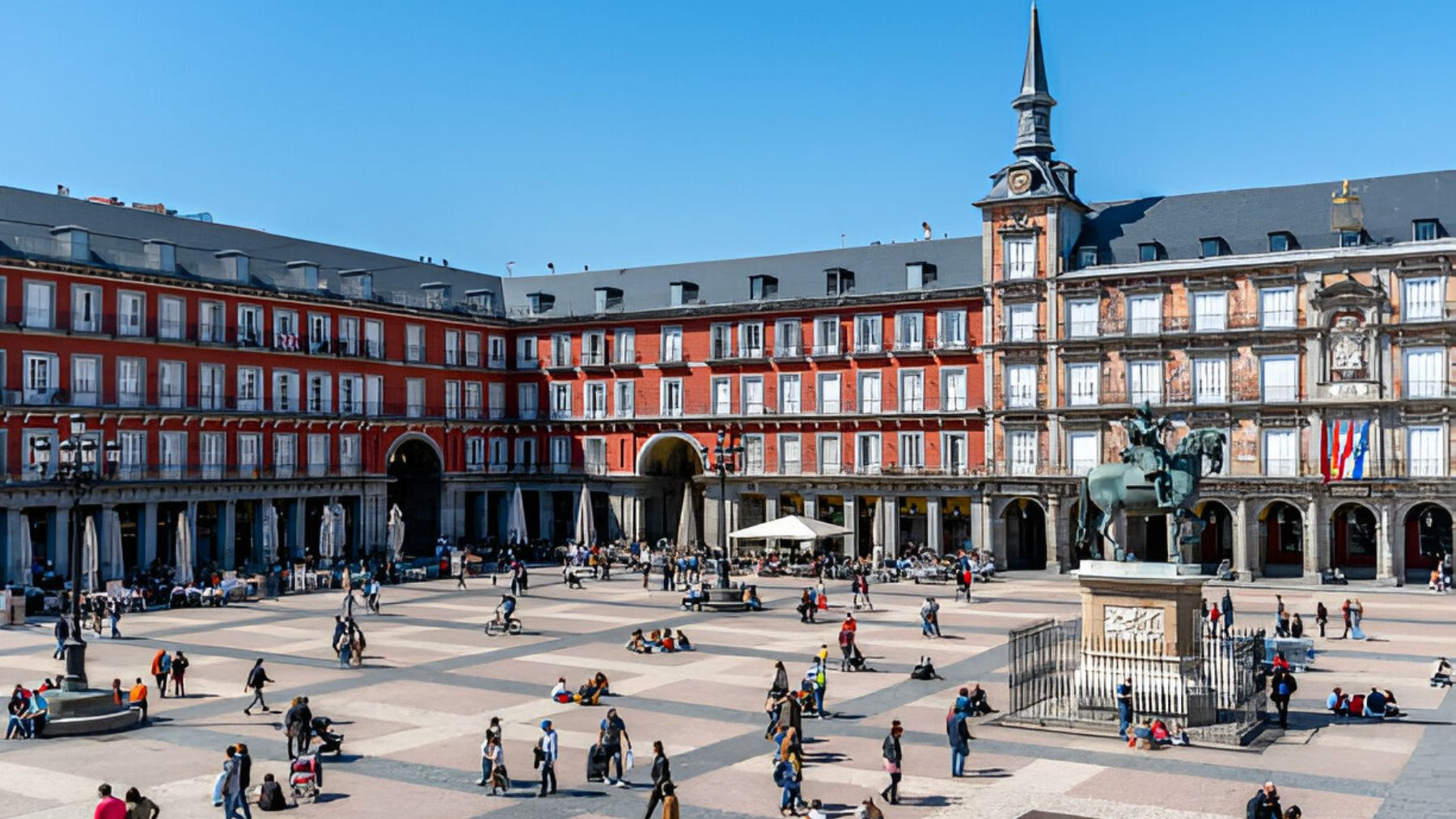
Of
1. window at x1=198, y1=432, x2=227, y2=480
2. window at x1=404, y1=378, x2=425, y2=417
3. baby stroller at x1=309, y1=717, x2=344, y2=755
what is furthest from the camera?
window at x1=404, y1=378, x2=425, y2=417

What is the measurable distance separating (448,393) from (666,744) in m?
53.4

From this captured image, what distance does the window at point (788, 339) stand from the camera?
239 ft

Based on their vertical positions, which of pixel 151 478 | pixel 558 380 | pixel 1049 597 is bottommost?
pixel 1049 597

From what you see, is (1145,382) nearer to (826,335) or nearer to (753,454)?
(826,335)

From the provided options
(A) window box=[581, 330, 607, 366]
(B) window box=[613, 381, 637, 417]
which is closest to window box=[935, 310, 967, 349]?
(B) window box=[613, 381, 637, 417]

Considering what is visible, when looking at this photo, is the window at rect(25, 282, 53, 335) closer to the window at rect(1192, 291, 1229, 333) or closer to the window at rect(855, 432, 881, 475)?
the window at rect(855, 432, 881, 475)

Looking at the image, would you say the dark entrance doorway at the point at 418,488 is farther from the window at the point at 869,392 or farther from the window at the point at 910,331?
the window at the point at 910,331

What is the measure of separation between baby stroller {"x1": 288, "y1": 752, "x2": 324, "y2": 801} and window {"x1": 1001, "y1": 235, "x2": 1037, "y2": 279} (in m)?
50.2

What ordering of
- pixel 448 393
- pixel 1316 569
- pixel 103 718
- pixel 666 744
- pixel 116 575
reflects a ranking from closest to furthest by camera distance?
pixel 666 744, pixel 103 718, pixel 116 575, pixel 1316 569, pixel 448 393

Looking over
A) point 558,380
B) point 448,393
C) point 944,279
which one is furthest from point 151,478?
point 944,279

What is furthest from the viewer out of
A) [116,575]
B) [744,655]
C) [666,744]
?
[116,575]

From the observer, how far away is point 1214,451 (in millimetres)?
27609

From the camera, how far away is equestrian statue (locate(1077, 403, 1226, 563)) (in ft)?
91.9

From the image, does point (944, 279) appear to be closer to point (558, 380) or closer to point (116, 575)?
point (558, 380)
